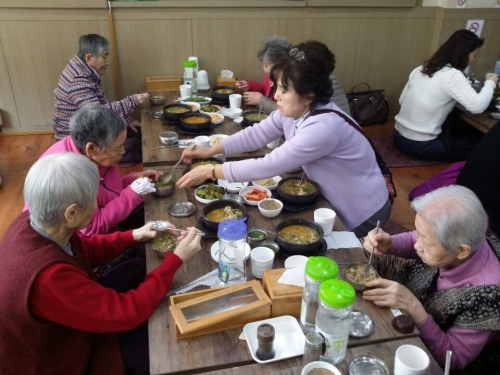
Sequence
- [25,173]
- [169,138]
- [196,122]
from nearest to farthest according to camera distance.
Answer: [169,138] < [196,122] < [25,173]

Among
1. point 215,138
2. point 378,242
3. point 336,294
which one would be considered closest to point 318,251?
point 378,242

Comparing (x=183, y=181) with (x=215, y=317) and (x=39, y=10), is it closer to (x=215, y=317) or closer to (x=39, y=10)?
(x=215, y=317)

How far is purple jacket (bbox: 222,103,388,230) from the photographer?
206 cm

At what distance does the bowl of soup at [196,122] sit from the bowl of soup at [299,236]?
1.27 metres

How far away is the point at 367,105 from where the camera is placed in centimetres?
505

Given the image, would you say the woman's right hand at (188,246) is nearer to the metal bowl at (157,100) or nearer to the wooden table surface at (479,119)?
the metal bowl at (157,100)

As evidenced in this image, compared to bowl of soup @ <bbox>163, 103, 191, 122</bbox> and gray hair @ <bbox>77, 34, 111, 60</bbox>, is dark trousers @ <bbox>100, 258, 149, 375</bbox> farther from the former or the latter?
gray hair @ <bbox>77, 34, 111, 60</bbox>

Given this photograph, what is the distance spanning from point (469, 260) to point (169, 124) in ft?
7.16

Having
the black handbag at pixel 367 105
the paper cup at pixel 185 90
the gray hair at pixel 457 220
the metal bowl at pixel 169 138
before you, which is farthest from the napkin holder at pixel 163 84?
the gray hair at pixel 457 220

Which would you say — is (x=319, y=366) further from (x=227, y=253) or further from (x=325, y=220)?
(x=325, y=220)

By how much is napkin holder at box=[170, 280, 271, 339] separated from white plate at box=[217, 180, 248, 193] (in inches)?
31.4

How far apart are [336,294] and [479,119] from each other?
11.0 ft

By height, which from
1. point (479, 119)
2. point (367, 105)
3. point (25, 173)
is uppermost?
point (479, 119)

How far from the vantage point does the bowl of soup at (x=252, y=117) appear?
305cm
